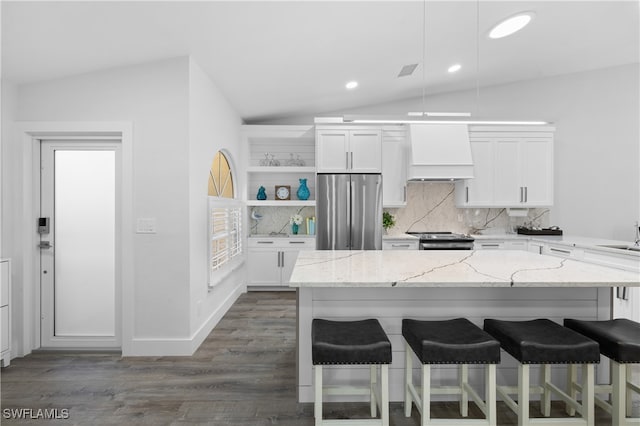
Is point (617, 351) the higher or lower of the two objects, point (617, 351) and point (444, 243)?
the lower

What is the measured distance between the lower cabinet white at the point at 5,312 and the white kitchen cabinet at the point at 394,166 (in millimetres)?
4089

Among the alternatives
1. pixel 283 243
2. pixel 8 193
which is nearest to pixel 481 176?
pixel 283 243

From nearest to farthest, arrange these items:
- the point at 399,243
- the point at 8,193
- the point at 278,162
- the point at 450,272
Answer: the point at 450,272
the point at 8,193
the point at 399,243
the point at 278,162

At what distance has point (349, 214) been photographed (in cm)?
471

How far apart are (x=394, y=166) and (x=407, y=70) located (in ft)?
4.33

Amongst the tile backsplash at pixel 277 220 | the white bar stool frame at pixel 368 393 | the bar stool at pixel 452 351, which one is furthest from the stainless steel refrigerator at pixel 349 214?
the bar stool at pixel 452 351

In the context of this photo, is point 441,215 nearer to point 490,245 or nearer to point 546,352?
point 490,245

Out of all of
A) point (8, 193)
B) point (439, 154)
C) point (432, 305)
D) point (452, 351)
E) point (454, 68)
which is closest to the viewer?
point (452, 351)

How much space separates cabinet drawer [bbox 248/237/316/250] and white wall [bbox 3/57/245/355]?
232 centimetres

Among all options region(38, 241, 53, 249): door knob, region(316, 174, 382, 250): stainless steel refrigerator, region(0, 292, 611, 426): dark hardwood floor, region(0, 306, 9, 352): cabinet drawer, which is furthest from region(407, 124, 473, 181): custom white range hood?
region(0, 306, 9, 352): cabinet drawer

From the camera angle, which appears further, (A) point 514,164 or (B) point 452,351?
(A) point 514,164

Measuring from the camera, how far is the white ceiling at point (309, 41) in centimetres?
239

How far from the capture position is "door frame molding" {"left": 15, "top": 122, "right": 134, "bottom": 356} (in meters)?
3.01

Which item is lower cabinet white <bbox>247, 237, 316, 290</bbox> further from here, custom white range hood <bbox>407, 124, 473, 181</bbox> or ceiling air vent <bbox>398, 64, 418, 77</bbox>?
ceiling air vent <bbox>398, 64, 418, 77</bbox>
